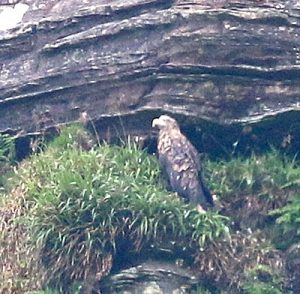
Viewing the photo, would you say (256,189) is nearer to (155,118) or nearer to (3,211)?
(155,118)

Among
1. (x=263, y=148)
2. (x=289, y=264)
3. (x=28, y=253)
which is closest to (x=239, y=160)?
(x=263, y=148)

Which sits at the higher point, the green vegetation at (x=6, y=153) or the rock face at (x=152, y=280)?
the green vegetation at (x=6, y=153)

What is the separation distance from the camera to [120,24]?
1353 cm

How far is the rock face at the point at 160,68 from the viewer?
508 inches

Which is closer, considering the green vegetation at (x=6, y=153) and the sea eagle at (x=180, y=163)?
the sea eagle at (x=180, y=163)

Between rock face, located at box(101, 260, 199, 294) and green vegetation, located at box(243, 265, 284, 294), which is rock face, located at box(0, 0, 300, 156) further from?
rock face, located at box(101, 260, 199, 294)

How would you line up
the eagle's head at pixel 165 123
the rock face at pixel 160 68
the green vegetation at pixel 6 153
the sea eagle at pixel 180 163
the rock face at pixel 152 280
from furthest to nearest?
the green vegetation at pixel 6 153
the rock face at pixel 160 68
the eagle's head at pixel 165 123
the sea eagle at pixel 180 163
the rock face at pixel 152 280

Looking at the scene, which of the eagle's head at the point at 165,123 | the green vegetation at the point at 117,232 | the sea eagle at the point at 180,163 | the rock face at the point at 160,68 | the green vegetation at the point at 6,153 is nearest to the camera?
the green vegetation at the point at 117,232

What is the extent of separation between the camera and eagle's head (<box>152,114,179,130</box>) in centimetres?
1280

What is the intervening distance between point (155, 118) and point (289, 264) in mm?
2177

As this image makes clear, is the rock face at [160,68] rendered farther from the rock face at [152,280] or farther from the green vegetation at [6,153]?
the rock face at [152,280]

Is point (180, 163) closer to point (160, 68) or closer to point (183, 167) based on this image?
point (183, 167)

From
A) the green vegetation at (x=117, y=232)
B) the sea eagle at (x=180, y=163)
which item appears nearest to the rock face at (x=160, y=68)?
the sea eagle at (x=180, y=163)

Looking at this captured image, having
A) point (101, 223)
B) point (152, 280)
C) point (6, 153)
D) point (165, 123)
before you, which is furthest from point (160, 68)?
point (152, 280)
